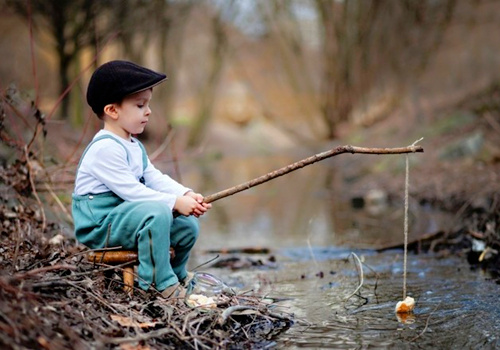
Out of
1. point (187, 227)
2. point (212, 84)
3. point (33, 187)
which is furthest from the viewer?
point (212, 84)

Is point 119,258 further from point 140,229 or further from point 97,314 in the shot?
point 97,314

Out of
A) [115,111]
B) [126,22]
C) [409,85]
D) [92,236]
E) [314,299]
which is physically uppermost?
[126,22]

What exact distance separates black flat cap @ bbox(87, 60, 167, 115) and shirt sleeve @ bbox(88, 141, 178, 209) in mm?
277

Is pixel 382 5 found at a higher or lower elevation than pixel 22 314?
higher

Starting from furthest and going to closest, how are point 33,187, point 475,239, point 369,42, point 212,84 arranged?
point 212,84 < point 369,42 < point 475,239 < point 33,187

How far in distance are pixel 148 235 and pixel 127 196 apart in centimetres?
29

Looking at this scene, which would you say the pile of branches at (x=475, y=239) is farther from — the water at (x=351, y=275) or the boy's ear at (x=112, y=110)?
the boy's ear at (x=112, y=110)

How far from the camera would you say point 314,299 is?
4.58 metres

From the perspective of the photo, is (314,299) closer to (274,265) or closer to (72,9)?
(274,265)

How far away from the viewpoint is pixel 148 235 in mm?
3824

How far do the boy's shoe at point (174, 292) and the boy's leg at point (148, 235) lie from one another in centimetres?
2

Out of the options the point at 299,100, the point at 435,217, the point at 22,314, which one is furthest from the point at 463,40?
the point at 22,314

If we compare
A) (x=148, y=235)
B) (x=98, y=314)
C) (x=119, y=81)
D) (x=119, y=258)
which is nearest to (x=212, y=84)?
(x=119, y=81)

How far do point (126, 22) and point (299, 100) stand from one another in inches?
337
